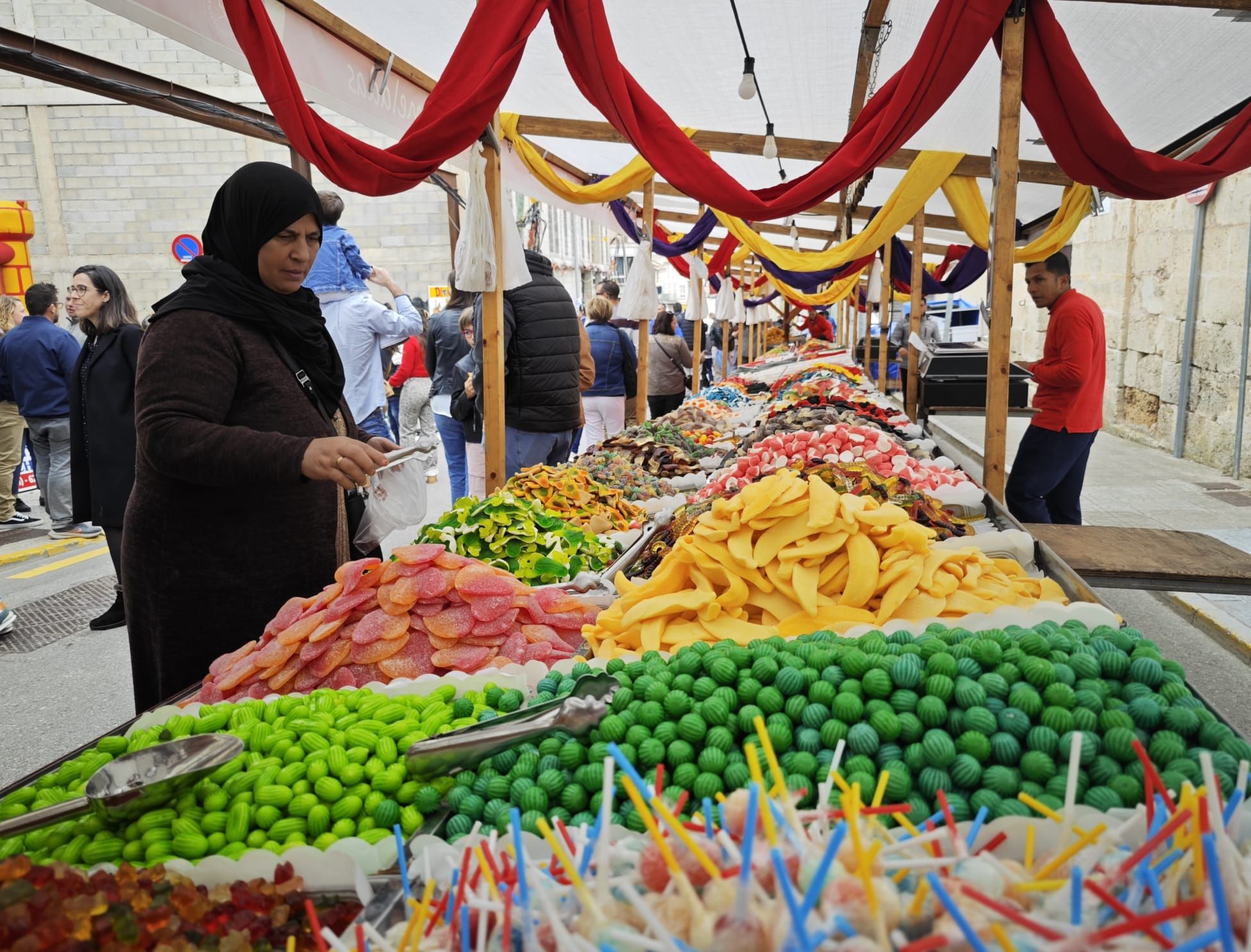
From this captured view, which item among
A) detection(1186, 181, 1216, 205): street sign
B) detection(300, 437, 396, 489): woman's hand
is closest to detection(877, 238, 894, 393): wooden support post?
detection(1186, 181, 1216, 205): street sign

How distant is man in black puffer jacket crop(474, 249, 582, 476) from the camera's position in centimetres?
466

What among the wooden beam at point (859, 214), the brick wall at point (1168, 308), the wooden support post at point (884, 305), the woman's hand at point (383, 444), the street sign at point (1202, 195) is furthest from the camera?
the wooden support post at point (884, 305)

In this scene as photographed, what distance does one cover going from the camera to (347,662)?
1.82 metres

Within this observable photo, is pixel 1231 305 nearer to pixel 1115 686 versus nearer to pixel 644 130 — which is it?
pixel 644 130

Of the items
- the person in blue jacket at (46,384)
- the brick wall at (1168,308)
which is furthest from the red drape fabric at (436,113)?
the brick wall at (1168,308)

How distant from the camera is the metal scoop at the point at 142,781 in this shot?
1.20m

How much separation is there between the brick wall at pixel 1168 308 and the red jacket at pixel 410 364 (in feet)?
24.7

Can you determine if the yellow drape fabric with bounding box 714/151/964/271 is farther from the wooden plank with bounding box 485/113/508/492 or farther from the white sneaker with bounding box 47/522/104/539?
the white sneaker with bounding box 47/522/104/539

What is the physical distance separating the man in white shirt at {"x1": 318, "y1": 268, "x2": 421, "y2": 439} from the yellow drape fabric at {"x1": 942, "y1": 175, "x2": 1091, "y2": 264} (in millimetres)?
3628

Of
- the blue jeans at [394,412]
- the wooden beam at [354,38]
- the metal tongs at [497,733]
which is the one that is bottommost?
the blue jeans at [394,412]

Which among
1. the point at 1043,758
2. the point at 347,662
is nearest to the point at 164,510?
the point at 347,662

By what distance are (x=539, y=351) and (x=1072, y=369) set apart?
285 cm

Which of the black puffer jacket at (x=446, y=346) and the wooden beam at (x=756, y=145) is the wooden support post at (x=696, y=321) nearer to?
the wooden beam at (x=756, y=145)

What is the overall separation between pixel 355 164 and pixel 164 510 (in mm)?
1500
